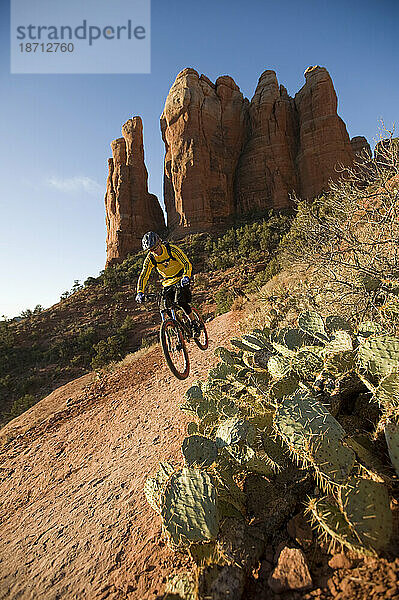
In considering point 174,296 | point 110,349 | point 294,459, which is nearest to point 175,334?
point 174,296

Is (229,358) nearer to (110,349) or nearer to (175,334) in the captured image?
(175,334)

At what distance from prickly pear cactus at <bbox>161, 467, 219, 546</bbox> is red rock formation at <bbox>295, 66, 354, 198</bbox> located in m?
36.4

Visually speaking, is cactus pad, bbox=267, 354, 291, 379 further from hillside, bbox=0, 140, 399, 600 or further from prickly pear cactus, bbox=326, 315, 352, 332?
prickly pear cactus, bbox=326, 315, 352, 332

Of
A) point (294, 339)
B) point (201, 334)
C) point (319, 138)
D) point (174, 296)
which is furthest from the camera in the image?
point (319, 138)

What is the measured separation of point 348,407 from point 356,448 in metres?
0.90

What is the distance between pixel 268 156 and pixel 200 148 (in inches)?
326

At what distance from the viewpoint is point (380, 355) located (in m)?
2.46

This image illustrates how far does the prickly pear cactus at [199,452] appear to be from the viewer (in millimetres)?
2627

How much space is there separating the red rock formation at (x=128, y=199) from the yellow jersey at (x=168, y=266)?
32.4 metres

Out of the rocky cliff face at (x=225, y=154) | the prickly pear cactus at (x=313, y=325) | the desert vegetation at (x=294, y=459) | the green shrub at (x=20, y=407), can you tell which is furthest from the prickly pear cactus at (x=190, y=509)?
the rocky cliff face at (x=225, y=154)

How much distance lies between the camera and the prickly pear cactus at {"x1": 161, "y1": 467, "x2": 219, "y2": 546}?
78.5 inches

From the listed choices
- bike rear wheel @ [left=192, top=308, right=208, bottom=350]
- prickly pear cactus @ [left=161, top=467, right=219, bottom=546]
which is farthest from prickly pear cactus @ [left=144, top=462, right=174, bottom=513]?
bike rear wheel @ [left=192, top=308, right=208, bottom=350]

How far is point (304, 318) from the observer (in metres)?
3.71

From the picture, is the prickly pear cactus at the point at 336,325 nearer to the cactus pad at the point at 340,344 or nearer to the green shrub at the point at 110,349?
the cactus pad at the point at 340,344
